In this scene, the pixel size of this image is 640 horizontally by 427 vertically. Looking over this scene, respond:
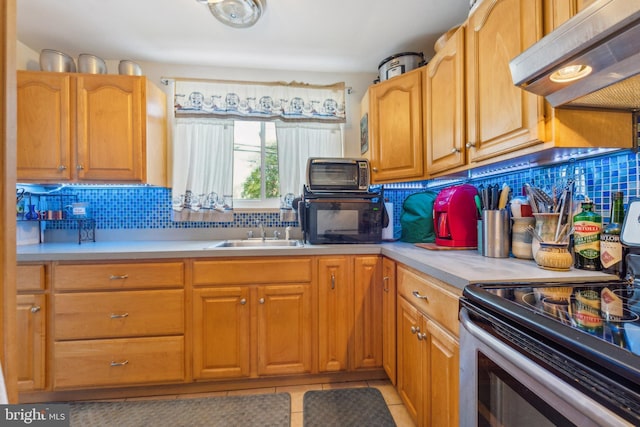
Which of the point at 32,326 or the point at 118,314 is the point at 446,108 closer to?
A: the point at 118,314

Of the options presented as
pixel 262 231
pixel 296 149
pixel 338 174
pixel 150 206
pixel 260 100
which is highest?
pixel 260 100

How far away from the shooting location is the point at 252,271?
1710 millimetres

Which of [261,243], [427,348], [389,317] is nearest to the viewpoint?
[427,348]

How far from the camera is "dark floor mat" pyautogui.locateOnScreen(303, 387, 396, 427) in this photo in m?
1.47

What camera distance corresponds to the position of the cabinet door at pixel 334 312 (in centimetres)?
176

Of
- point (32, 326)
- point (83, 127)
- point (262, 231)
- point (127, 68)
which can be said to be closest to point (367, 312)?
point (262, 231)

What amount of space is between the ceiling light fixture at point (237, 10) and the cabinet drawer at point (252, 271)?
4.77 feet

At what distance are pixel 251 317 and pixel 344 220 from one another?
83cm

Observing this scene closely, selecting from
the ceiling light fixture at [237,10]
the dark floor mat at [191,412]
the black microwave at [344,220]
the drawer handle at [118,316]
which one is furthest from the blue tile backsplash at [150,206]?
the ceiling light fixture at [237,10]

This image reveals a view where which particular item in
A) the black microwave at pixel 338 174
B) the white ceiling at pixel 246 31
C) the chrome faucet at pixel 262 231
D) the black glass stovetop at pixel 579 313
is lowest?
the black glass stovetop at pixel 579 313

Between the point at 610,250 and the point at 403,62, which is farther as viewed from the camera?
the point at 403,62

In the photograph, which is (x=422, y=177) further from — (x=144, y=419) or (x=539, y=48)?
(x=144, y=419)

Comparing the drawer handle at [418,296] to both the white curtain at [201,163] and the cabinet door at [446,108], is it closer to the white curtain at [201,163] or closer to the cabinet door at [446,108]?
the cabinet door at [446,108]

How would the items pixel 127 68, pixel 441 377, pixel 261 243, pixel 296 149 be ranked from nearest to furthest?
pixel 441 377 → pixel 127 68 → pixel 261 243 → pixel 296 149
